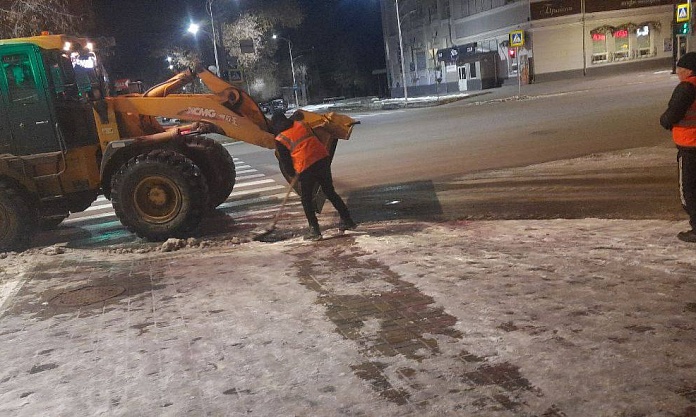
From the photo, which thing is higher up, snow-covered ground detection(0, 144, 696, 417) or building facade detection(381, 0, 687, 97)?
building facade detection(381, 0, 687, 97)

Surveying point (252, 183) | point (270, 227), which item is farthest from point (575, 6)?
point (270, 227)

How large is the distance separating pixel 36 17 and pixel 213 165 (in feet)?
36.7

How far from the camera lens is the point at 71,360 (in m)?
4.62

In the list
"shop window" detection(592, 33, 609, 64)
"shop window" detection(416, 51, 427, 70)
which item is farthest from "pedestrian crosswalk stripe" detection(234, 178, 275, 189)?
"shop window" detection(416, 51, 427, 70)

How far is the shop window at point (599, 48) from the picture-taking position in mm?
46625

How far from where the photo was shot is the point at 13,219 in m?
8.62

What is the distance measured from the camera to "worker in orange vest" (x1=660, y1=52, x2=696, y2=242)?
5.90m

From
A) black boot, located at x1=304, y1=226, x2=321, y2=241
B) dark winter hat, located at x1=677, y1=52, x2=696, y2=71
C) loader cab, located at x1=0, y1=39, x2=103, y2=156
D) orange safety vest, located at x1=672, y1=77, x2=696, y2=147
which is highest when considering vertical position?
loader cab, located at x1=0, y1=39, x2=103, y2=156

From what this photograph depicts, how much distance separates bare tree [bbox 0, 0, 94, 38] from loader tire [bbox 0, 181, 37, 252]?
11014mm

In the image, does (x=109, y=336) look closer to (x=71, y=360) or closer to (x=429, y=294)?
(x=71, y=360)

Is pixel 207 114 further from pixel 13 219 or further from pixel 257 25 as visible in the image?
pixel 257 25

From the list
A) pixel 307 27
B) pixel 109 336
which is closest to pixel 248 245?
pixel 109 336

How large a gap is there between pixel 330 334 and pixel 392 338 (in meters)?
0.50

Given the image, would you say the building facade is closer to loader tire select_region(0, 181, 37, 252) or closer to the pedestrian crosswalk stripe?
the pedestrian crosswalk stripe
